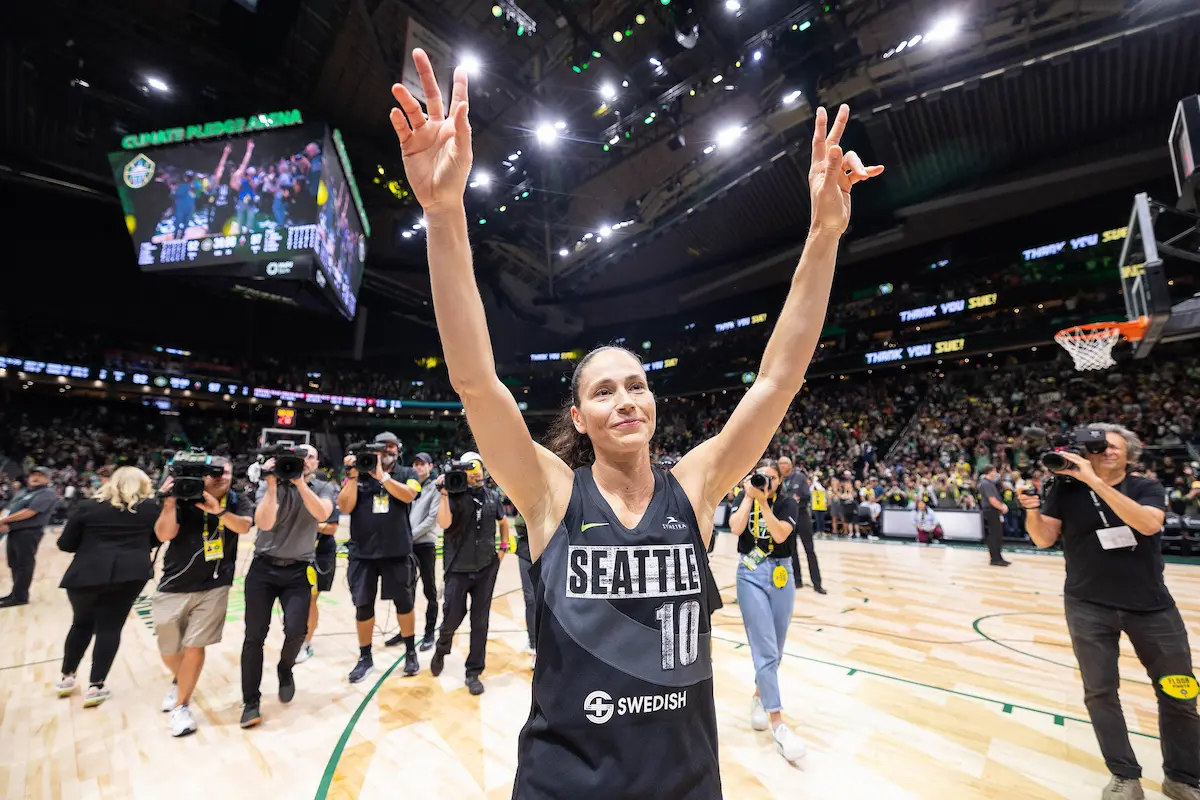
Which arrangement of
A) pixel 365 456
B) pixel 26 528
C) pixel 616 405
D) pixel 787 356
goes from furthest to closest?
pixel 26 528, pixel 365 456, pixel 787 356, pixel 616 405

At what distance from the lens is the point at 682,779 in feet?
3.54

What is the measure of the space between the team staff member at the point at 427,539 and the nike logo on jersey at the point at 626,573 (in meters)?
4.58

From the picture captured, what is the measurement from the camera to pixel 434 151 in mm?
1152

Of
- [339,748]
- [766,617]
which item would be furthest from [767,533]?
[339,748]

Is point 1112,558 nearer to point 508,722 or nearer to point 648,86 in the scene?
point 508,722

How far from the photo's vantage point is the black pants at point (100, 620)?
405 cm

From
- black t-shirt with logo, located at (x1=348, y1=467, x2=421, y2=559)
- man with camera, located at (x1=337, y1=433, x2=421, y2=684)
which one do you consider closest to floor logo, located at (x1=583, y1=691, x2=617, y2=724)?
man with camera, located at (x1=337, y1=433, x2=421, y2=684)

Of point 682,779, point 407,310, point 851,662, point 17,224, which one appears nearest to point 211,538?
point 682,779

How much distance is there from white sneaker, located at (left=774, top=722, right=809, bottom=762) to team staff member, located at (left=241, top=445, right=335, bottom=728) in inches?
139

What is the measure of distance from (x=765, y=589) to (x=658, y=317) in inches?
1035

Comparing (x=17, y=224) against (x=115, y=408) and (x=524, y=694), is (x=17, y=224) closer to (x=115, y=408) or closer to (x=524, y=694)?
(x=115, y=408)

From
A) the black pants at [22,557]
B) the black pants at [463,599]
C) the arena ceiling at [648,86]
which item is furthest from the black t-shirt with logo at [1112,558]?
the arena ceiling at [648,86]

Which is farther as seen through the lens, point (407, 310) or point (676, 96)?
point (407, 310)

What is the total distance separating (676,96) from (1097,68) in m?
10.3
